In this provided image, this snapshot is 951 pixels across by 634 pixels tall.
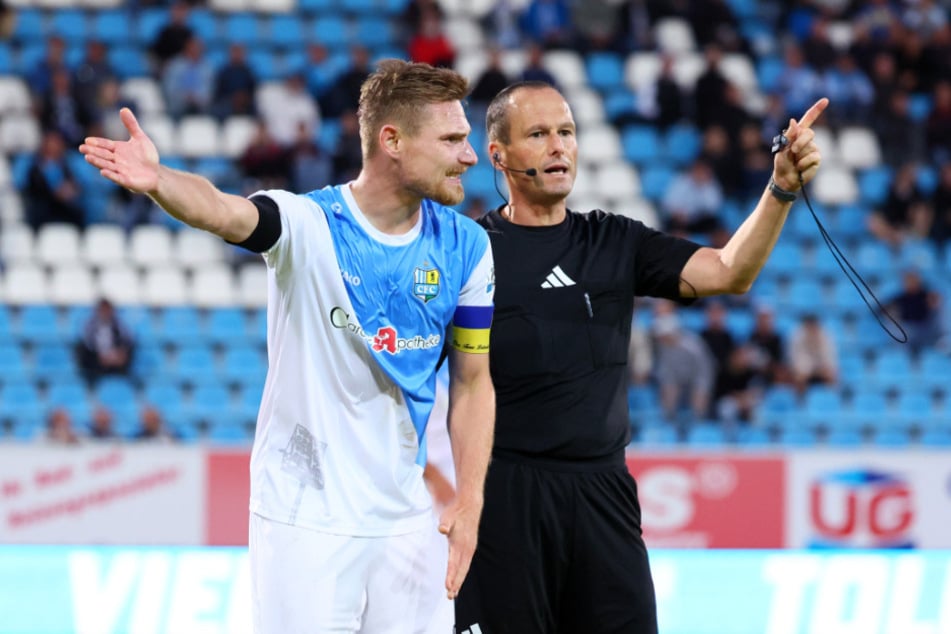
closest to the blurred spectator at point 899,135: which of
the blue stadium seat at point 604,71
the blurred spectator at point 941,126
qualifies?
the blurred spectator at point 941,126

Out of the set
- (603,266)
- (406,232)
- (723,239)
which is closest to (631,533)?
(603,266)

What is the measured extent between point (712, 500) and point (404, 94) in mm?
6443

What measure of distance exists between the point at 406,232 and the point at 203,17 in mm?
11157

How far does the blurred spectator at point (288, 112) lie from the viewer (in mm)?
13125

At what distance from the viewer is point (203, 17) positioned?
14.3 m

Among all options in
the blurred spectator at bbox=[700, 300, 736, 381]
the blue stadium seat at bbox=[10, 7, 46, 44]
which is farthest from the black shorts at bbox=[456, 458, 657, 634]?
the blue stadium seat at bbox=[10, 7, 46, 44]

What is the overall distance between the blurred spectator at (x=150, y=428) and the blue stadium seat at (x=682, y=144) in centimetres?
557

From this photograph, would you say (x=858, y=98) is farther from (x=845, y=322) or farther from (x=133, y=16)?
(x=133, y=16)

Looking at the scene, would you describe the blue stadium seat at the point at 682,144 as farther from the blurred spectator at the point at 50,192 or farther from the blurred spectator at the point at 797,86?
the blurred spectator at the point at 50,192

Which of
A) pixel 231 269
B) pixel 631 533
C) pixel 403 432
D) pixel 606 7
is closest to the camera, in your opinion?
pixel 403 432

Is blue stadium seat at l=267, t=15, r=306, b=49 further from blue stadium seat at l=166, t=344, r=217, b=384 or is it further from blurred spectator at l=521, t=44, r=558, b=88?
blue stadium seat at l=166, t=344, r=217, b=384

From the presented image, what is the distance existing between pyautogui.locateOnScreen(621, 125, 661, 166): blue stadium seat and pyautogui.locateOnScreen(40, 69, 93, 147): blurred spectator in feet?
16.4

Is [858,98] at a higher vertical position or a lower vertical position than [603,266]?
higher

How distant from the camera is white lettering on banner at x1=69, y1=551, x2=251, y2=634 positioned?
6.77 m
